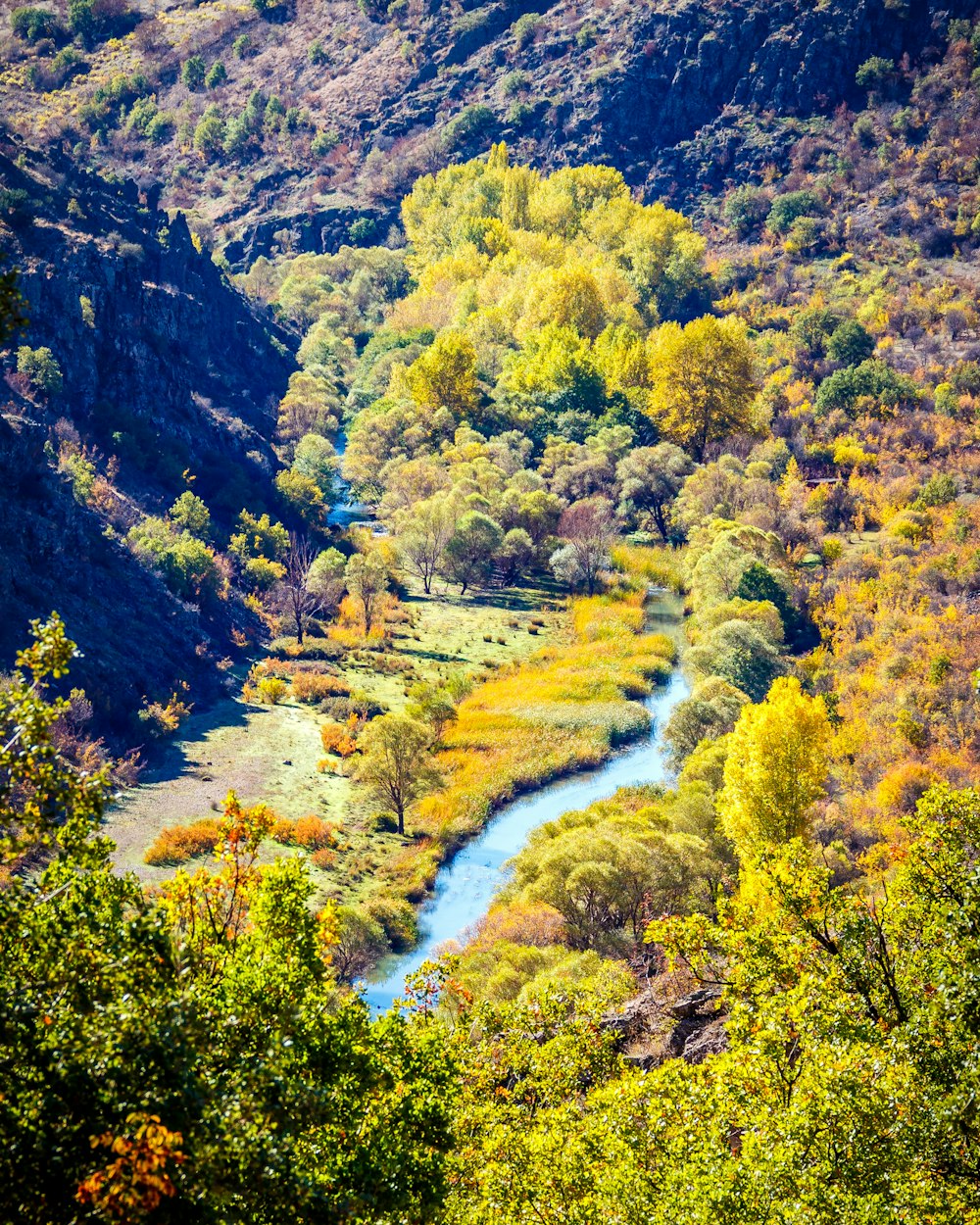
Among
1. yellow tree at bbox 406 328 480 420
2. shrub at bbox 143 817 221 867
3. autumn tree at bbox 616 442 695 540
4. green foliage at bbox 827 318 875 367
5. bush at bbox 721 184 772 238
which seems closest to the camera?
shrub at bbox 143 817 221 867

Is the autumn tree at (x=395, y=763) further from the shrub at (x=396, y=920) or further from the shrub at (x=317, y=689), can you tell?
the shrub at (x=317, y=689)

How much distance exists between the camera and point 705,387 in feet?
351

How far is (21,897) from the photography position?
12.1 meters

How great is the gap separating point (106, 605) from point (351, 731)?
15.4 meters

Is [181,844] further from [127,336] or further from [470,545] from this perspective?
[127,336]

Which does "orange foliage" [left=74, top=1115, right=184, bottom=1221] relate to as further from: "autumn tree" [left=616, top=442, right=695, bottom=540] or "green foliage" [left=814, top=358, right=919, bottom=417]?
"green foliage" [left=814, top=358, right=919, bottom=417]

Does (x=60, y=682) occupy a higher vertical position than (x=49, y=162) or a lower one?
lower

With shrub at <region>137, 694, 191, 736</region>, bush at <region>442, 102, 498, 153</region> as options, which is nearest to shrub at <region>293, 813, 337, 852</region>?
shrub at <region>137, 694, 191, 736</region>

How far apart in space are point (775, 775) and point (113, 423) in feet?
192

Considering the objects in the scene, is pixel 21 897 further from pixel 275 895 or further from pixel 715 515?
pixel 715 515

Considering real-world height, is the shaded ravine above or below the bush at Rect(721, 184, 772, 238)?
below

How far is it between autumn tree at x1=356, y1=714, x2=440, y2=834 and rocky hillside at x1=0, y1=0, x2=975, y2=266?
12929cm

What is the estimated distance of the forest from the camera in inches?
531

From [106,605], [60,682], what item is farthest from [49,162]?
[60,682]
